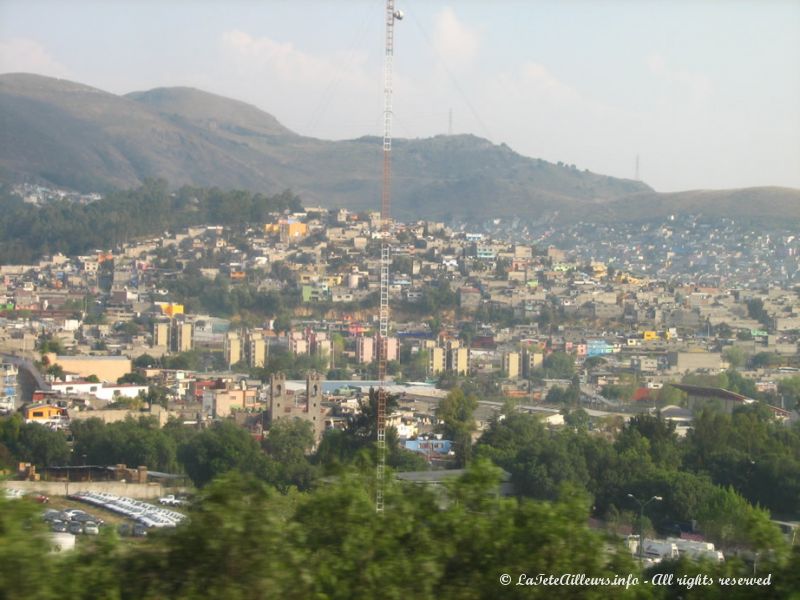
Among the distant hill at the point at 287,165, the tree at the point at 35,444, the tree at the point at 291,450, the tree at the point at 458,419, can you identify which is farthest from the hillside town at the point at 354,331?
the distant hill at the point at 287,165

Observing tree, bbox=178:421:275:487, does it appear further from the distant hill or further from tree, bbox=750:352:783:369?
the distant hill

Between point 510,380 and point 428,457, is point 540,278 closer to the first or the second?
point 510,380

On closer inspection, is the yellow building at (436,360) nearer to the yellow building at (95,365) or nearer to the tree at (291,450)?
the yellow building at (95,365)

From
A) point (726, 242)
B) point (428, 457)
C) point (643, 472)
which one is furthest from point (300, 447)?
point (726, 242)

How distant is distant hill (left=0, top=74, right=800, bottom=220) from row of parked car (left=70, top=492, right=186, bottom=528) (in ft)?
134

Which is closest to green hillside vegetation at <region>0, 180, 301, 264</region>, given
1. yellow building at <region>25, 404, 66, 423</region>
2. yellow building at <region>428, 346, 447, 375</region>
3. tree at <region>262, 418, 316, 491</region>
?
yellow building at <region>428, 346, 447, 375</region>

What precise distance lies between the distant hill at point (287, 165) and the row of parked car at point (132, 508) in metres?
40.8

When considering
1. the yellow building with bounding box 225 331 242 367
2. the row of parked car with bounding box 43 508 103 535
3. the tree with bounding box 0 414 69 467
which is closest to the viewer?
the row of parked car with bounding box 43 508 103 535

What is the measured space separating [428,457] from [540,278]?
801 inches

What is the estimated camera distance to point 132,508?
8891 mm

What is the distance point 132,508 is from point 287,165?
56.6 meters

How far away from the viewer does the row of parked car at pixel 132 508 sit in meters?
7.88

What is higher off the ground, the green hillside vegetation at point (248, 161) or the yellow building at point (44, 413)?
the green hillside vegetation at point (248, 161)

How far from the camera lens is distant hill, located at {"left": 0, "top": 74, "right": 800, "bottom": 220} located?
5547cm
